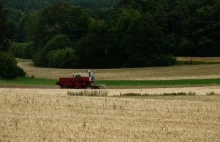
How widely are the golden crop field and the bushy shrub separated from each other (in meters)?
30.8

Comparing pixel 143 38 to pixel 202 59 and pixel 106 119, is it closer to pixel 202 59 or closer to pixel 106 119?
pixel 202 59

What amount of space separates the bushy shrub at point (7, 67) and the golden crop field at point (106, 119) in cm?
3076

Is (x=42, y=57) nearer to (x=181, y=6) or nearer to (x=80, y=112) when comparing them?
(x=181, y=6)

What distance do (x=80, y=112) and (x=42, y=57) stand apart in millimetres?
74953

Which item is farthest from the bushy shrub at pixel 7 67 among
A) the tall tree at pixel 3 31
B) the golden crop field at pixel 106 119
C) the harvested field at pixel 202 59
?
the harvested field at pixel 202 59

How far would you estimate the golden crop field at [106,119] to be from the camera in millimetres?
19828

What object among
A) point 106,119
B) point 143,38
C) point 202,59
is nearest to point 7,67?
point 143,38

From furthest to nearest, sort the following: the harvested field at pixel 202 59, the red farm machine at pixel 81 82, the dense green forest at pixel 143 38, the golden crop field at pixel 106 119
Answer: the dense green forest at pixel 143 38, the harvested field at pixel 202 59, the red farm machine at pixel 81 82, the golden crop field at pixel 106 119

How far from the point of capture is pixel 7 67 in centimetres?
6297

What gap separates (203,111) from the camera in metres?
26.9

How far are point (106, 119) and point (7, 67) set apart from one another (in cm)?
4139

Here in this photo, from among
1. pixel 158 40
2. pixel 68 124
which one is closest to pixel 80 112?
pixel 68 124

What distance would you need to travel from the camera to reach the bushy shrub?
6284cm

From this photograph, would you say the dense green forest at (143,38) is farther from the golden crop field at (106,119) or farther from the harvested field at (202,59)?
the golden crop field at (106,119)
